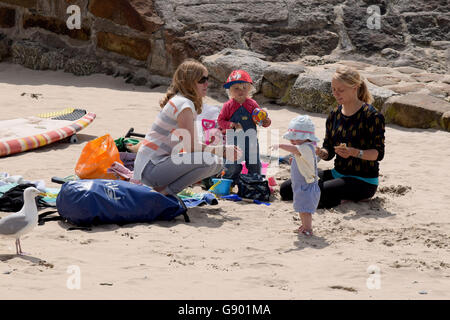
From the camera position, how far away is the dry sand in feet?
11.0

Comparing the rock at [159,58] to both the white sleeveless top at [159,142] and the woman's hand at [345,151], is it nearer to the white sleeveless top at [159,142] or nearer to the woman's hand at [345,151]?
the white sleeveless top at [159,142]

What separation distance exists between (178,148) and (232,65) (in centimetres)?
372

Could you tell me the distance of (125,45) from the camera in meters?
9.37

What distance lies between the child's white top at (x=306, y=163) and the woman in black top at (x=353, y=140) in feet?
2.06

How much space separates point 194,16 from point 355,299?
6.69 meters

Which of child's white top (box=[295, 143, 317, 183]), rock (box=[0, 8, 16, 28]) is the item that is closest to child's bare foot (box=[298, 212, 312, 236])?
child's white top (box=[295, 143, 317, 183])

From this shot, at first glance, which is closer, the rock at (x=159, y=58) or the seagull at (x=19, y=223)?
the seagull at (x=19, y=223)

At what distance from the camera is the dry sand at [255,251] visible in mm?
3355

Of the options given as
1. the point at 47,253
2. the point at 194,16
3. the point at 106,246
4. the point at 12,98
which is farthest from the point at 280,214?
the point at 194,16

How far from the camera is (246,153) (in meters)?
5.74

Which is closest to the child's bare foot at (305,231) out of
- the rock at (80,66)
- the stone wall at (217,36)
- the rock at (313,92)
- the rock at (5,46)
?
the rock at (313,92)

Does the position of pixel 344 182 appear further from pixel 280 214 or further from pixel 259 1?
pixel 259 1

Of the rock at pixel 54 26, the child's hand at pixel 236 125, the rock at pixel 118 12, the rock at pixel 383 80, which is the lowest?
the child's hand at pixel 236 125

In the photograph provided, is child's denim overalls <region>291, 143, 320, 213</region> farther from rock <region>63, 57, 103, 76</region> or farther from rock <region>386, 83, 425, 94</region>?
rock <region>63, 57, 103, 76</region>
